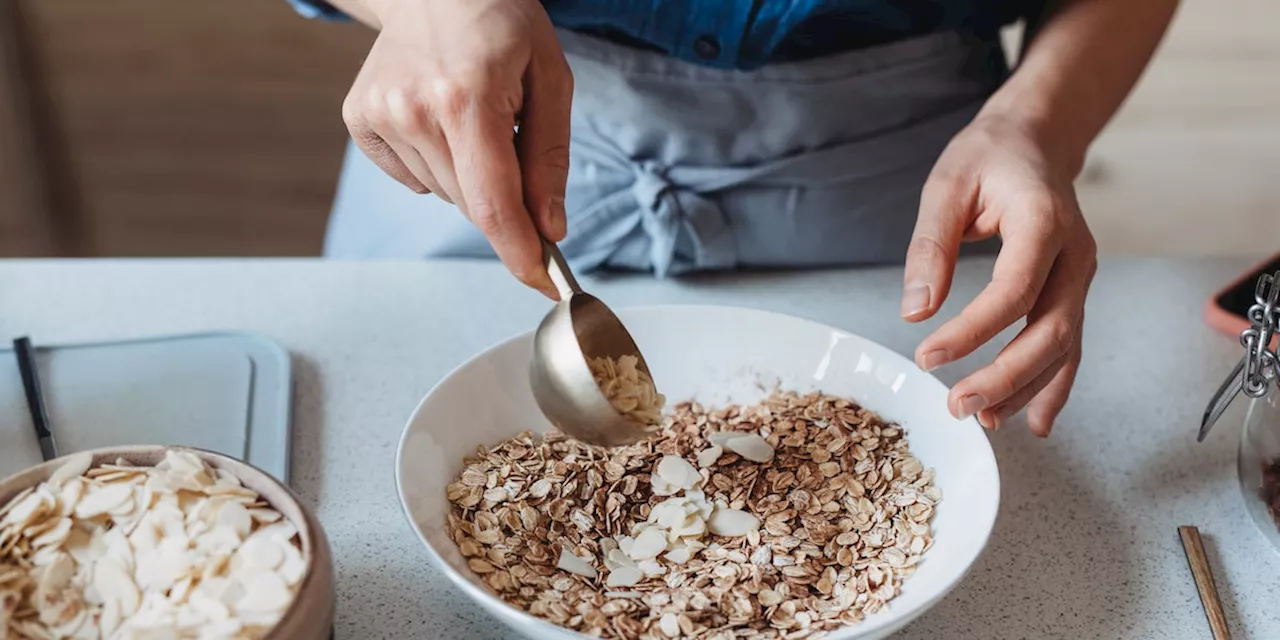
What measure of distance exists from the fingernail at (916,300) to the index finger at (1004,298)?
0.09 feet

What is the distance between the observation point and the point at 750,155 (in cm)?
105

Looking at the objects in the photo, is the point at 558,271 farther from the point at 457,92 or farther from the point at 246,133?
the point at 246,133

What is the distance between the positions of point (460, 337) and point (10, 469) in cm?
36

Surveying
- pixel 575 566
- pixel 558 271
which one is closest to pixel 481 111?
pixel 558 271

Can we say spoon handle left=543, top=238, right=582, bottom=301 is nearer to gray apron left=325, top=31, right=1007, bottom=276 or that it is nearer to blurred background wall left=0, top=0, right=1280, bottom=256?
gray apron left=325, top=31, right=1007, bottom=276

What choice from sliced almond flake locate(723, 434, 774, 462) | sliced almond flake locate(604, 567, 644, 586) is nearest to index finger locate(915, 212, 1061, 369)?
sliced almond flake locate(723, 434, 774, 462)

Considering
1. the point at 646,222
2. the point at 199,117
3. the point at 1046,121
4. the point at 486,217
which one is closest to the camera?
the point at 486,217

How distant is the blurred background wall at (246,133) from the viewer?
2.07 metres

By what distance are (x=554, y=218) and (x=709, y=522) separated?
8.9 inches

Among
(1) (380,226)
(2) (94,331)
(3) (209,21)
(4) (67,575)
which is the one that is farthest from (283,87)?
(4) (67,575)

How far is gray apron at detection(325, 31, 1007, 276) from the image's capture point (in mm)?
1018

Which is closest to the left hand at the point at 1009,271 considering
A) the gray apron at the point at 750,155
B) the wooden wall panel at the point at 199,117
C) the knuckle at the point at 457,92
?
the gray apron at the point at 750,155

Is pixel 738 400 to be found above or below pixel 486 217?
below

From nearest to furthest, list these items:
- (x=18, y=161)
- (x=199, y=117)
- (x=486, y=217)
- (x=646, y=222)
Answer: (x=486, y=217) → (x=646, y=222) → (x=18, y=161) → (x=199, y=117)
